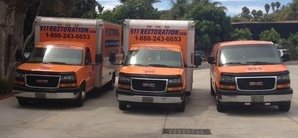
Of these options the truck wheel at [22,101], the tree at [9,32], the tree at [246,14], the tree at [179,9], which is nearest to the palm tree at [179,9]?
the tree at [179,9]

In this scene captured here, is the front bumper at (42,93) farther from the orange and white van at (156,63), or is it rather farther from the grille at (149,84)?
the grille at (149,84)

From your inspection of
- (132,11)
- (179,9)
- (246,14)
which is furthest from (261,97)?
(246,14)

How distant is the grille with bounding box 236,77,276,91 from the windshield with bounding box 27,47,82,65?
5209mm

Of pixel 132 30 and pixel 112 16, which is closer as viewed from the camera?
pixel 132 30

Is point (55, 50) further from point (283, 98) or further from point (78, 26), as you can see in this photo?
point (283, 98)

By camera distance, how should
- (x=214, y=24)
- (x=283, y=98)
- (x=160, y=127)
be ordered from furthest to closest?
(x=214, y=24) → (x=283, y=98) → (x=160, y=127)

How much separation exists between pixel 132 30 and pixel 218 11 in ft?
152

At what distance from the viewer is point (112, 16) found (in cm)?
6569

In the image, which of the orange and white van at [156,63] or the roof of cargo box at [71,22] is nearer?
the orange and white van at [156,63]

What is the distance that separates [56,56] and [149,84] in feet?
12.3

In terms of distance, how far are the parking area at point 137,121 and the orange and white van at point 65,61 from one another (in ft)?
1.81

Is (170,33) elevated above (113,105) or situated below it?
above

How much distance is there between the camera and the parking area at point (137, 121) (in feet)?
41.9

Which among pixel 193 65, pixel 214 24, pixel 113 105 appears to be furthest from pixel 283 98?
pixel 214 24
